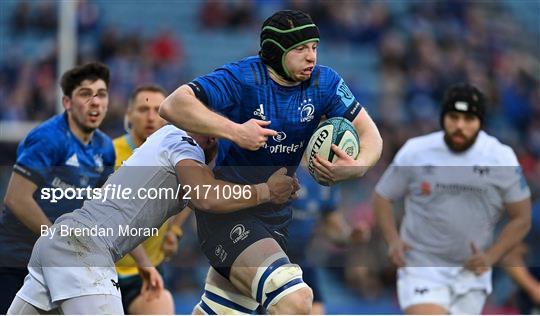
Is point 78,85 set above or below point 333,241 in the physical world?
above

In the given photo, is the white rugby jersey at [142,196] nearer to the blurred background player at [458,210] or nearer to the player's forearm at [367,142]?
the player's forearm at [367,142]

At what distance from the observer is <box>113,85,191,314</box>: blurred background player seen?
835cm

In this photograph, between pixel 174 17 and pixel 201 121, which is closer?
pixel 201 121

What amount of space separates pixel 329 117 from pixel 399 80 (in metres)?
10.7

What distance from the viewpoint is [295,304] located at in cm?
607

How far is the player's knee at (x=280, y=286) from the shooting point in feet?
20.0

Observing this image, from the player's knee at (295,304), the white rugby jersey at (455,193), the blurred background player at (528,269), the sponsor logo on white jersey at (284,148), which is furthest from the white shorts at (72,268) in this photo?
the blurred background player at (528,269)

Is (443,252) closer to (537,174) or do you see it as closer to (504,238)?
(504,238)

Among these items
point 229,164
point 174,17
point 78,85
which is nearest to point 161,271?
point 78,85

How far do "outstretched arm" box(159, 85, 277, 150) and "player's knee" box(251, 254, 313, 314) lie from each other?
0.60 metres

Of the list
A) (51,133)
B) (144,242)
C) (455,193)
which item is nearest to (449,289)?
(455,193)

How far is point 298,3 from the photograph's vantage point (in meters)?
17.2

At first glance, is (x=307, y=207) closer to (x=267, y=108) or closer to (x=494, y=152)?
(x=494, y=152)

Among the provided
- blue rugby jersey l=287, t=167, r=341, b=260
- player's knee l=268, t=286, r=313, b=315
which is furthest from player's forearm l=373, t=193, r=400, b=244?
player's knee l=268, t=286, r=313, b=315
